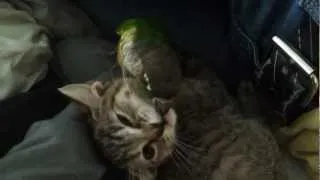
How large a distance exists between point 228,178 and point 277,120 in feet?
0.56

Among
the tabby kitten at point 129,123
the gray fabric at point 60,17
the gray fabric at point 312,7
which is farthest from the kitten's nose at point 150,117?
the gray fabric at point 60,17

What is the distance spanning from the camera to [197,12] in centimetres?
119

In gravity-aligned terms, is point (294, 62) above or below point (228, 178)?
above

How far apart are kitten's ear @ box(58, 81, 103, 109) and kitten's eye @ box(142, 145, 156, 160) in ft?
0.39

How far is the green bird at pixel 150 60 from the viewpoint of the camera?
98 cm

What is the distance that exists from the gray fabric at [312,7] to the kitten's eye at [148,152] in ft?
0.92

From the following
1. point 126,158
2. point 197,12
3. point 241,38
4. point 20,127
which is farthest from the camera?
point 197,12

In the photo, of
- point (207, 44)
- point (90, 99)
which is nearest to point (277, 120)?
point (207, 44)

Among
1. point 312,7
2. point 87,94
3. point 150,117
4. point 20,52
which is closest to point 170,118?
point 150,117

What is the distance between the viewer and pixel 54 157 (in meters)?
0.85

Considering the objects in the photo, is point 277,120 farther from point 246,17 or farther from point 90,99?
point 90,99

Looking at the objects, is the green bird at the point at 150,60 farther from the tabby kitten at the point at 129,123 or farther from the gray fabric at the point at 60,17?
the gray fabric at the point at 60,17

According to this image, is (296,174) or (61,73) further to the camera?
(61,73)

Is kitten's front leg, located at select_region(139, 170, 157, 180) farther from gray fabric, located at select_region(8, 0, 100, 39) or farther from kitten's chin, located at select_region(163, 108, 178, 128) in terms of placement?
gray fabric, located at select_region(8, 0, 100, 39)
